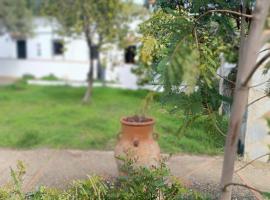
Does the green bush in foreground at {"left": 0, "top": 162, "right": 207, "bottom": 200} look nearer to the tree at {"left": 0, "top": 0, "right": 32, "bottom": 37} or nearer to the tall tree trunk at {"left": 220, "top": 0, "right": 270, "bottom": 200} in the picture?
the tall tree trunk at {"left": 220, "top": 0, "right": 270, "bottom": 200}

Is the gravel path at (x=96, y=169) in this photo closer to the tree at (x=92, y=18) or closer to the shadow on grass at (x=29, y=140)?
the shadow on grass at (x=29, y=140)

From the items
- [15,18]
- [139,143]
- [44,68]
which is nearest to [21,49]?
[44,68]

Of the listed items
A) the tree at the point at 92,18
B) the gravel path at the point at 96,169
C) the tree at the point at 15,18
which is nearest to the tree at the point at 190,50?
the gravel path at the point at 96,169

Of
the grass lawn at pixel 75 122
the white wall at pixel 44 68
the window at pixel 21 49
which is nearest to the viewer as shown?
the grass lawn at pixel 75 122

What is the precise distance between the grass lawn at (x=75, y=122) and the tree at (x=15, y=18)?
837 centimetres

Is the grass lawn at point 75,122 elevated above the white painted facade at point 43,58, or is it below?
below

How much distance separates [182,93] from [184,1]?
1.08 meters

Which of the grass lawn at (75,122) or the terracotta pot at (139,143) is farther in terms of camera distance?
the grass lawn at (75,122)

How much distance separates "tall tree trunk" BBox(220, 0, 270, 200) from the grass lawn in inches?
28.1

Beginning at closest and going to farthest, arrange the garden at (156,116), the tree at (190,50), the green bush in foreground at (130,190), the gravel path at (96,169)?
the tree at (190,50) → the garden at (156,116) → the green bush in foreground at (130,190) → the gravel path at (96,169)

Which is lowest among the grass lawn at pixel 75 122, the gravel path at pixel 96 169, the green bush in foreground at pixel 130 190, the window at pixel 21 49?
the gravel path at pixel 96 169

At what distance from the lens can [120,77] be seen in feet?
58.4

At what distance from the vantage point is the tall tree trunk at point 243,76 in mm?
2678

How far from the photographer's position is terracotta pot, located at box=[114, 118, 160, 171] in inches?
222
